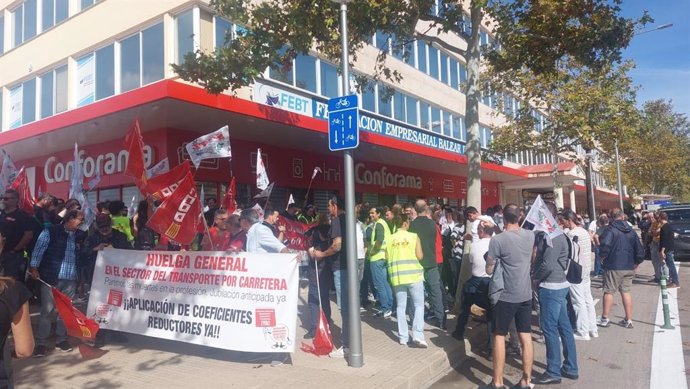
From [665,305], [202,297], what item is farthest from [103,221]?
[665,305]

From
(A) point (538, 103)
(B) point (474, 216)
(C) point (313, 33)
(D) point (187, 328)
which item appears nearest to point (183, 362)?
(D) point (187, 328)

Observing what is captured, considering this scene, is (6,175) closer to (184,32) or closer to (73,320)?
(73,320)

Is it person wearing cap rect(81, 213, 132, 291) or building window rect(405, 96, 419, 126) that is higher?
building window rect(405, 96, 419, 126)

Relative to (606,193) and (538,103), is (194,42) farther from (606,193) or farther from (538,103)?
(606,193)

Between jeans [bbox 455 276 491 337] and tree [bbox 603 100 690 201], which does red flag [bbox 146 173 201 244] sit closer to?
jeans [bbox 455 276 491 337]

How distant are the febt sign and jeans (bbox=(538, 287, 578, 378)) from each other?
1015 cm

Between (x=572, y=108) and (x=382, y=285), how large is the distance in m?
11.2

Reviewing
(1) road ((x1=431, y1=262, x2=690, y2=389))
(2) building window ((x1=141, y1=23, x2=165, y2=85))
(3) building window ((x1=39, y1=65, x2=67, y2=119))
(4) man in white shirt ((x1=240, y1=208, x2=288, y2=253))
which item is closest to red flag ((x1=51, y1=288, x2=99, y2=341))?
(4) man in white shirt ((x1=240, y1=208, x2=288, y2=253))

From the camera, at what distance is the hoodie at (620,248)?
795 centimetres

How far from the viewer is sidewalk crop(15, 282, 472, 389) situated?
5270 mm

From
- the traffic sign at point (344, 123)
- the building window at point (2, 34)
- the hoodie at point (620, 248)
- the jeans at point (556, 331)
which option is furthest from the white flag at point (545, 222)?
the building window at point (2, 34)

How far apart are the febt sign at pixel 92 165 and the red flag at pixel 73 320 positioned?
6.87 m

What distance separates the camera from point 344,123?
19.5 feet

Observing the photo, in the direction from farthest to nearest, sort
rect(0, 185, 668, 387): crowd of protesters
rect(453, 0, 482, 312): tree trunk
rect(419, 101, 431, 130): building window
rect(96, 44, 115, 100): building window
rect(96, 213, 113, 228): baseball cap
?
rect(419, 101, 431, 130): building window, rect(96, 44, 115, 100): building window, rect(453, 0, 482, 312): tree trunk, rect(96, 213, 113, 228): baseball cap, rect(0, 185, 668, 387): crowd of protesters
